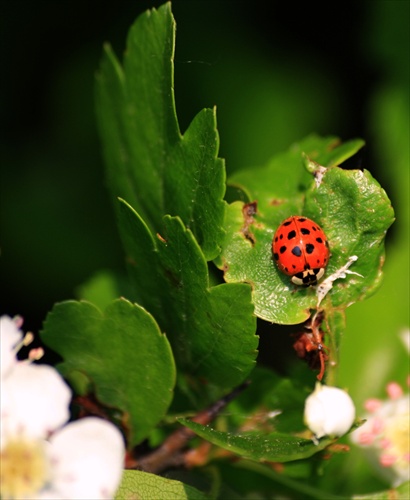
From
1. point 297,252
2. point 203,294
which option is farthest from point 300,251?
point 203,294

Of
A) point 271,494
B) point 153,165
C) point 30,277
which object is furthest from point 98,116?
point 30,277

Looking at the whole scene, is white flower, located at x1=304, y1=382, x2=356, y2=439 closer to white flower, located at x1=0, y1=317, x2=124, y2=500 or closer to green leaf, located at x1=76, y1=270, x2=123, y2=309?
white flower, located at x1=0, y1=317, x2=124, y2=500

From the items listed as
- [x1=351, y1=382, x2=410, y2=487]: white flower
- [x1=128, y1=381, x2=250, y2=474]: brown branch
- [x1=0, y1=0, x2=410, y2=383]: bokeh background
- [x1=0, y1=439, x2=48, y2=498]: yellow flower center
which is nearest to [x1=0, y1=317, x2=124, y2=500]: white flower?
[x1=0, y1=439, x2=48, y2=498]: yellow flower center

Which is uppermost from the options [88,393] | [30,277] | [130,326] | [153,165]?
[153,165]

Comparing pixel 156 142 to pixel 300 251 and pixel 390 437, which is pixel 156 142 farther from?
pixel 390 437

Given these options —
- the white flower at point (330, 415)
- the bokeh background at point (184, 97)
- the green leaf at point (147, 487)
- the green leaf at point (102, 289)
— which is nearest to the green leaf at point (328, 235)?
the white flower at point (330, 415)

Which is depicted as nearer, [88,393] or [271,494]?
[88,393]

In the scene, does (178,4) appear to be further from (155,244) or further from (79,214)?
(155,244)
